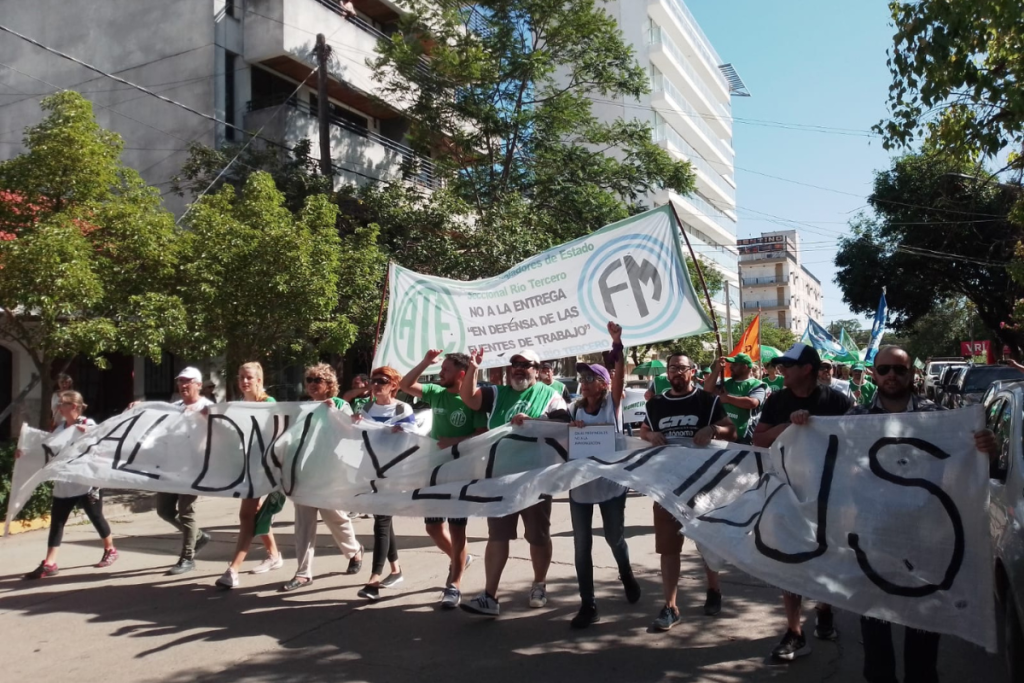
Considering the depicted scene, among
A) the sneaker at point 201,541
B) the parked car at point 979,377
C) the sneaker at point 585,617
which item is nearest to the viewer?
the sneaker at point 585,617

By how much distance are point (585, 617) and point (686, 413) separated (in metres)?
1.45

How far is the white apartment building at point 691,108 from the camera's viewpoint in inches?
1870

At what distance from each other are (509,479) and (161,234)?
7.70 metres

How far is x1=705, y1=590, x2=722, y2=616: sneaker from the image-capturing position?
5695 millimetres

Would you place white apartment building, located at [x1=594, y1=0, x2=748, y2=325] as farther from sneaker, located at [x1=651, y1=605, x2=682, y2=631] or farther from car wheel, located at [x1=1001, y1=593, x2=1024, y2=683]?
car wheel, located at [x1=1001, y1=593, x2=1024, y2=683]

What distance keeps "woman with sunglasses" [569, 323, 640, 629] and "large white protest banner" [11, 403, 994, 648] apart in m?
0.20

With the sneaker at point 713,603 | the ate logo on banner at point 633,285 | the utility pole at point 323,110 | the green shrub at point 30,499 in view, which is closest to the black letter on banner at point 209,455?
the ate logo on banner at point 633,285

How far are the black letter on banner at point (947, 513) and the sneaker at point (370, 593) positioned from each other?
343 cm

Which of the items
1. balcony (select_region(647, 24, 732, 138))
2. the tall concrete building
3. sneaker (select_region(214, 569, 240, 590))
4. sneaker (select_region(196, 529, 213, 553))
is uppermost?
balcony (select_region(647, 24, 732, 138))

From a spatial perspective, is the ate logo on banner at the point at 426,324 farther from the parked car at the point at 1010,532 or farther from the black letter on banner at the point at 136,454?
the parked car at the point at 1010,532

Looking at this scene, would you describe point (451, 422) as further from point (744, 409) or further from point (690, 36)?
point (690, 36)

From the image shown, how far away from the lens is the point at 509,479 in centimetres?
565

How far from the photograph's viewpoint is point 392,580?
6.61 metres

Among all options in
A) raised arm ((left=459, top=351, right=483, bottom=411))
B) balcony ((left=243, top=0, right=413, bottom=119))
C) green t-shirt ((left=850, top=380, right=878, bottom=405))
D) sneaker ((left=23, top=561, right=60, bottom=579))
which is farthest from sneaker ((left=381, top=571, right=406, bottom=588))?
balcony ((left=243, top=0, right=413, bottom=119))
